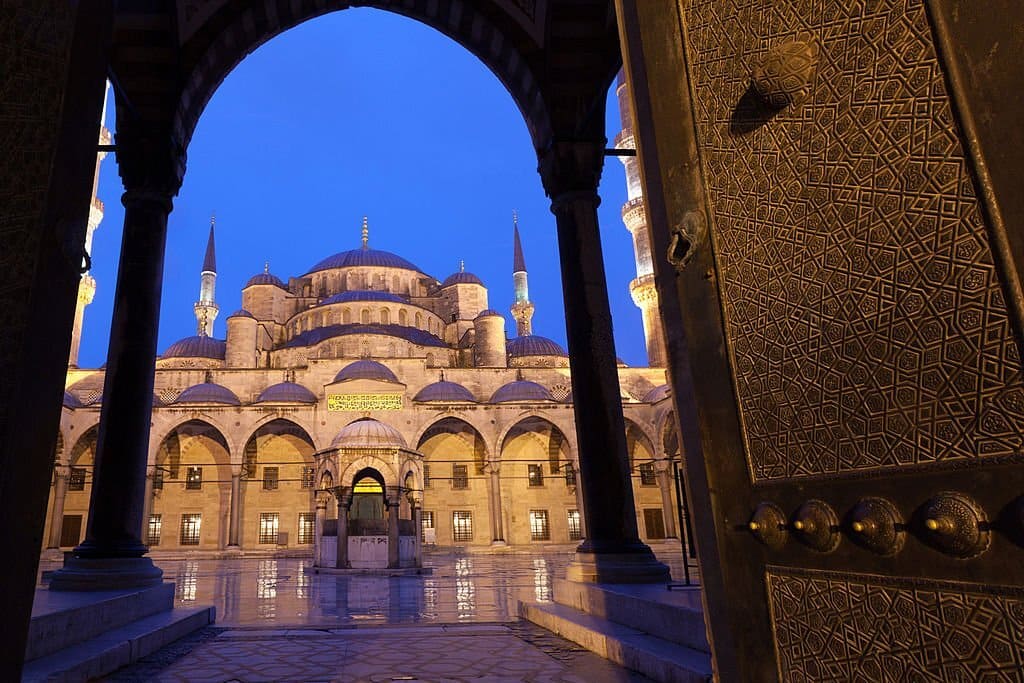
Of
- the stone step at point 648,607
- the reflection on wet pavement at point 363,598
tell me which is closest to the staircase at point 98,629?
the reflection on wet pavement at point 363,598

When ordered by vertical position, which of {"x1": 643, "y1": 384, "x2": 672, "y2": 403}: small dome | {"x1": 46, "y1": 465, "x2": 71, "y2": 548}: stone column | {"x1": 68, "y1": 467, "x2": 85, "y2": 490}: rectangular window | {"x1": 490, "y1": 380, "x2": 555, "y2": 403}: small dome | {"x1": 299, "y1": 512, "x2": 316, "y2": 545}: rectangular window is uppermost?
{"x1": 490, "y1": 380, "x2": 555, "y2": 403}: small dome

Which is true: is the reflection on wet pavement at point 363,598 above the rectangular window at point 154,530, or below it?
below

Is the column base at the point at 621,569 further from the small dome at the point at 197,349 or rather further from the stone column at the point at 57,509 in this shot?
the small dome at the point at 197,349

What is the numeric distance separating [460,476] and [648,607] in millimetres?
22869

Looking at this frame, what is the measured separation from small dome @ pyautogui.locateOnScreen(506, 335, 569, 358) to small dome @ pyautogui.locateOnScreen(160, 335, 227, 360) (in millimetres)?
13384

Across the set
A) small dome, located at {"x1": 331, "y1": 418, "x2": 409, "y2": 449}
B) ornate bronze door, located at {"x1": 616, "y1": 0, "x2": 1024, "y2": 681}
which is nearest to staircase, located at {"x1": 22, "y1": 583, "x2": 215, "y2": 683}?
ornate bronze door, located at {"x1": 616, "y1": 0, "x2": 1024, "y2": 681}

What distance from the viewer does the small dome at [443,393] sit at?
2397cm

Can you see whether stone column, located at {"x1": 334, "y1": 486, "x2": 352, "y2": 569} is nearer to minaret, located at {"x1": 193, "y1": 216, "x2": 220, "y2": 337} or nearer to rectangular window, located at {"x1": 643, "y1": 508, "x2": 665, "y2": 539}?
rectangular window, located at {"x1": 643, "y1": 508, "x2": 665, "y2": 539}

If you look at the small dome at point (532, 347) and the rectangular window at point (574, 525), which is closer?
the rectangular window at point (574, 525)

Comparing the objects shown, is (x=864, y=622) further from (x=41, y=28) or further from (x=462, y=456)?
(x=462, y=456)

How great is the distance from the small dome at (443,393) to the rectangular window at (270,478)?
6.53 m

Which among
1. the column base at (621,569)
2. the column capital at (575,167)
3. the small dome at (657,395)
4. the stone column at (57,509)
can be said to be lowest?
the column base at (621,569)

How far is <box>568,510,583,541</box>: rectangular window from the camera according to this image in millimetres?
25156

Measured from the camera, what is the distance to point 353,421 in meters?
20.5
